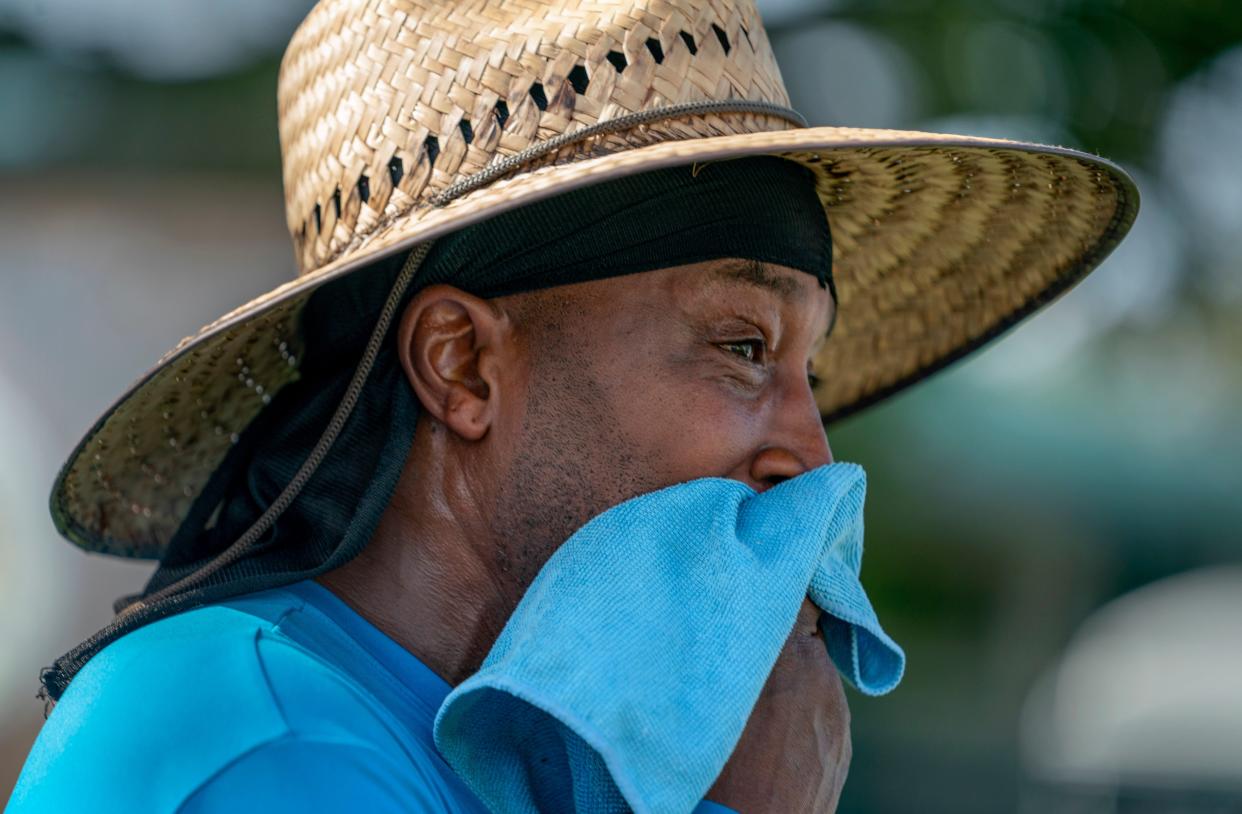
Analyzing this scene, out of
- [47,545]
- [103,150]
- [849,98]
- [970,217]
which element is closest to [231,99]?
[103,150]

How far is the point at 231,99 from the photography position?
5762 millimetres

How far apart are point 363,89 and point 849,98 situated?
3.36 m

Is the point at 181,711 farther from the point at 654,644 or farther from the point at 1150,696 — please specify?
the point at 1150,696

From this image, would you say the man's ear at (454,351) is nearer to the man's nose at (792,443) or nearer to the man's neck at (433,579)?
the man's neck at (433,579)

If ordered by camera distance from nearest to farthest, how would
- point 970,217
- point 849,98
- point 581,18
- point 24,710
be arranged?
point 581,18
point 970,217
point 849,98
point 24,710

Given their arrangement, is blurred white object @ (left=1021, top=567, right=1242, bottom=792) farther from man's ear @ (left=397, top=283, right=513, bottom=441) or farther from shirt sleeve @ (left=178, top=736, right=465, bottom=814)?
shirt sleeve @ (left=178, top=736, right=465, bottom=814)

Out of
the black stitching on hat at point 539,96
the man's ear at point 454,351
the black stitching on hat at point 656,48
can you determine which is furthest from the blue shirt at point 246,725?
the black stitching on hat at point 656,48

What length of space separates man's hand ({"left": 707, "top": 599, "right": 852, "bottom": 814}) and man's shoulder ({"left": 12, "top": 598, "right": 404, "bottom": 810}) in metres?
0.44

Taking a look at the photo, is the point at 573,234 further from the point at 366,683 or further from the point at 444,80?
the point at 366,683

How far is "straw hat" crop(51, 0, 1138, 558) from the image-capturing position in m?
1.69

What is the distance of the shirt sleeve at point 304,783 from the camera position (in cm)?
134

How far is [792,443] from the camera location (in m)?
Result: 1.84

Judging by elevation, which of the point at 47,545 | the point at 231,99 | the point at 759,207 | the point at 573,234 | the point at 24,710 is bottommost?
the point at 24,710

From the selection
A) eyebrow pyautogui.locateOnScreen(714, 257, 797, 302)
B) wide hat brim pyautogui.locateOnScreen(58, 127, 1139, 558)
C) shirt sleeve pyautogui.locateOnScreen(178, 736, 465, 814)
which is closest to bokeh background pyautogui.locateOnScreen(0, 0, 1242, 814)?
wide hat brim pyautogui.locateOnScreen(58, 127, 1139, 558)
